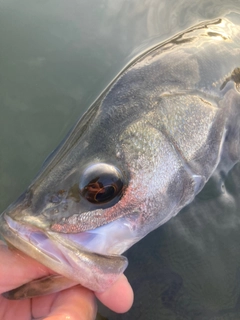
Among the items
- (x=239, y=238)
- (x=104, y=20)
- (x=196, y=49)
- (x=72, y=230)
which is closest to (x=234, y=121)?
(x=196, y=49)

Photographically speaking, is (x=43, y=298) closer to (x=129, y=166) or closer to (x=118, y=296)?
(x=118, y=296)

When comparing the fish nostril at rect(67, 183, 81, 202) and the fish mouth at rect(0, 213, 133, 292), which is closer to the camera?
the fish mouth at rect(0, 213, 133, 292)

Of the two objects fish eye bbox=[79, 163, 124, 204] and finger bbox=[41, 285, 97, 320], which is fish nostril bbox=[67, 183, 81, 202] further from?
finger bbox=[41, 285, 97, 320]

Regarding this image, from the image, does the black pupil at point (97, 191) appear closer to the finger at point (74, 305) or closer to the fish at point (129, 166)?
the fish at point (129, 166)

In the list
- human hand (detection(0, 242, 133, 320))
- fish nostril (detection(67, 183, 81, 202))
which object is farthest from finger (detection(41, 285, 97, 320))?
fish nostril (detection(67, 183, 81, 202))

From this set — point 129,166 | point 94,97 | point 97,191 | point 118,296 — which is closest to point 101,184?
point 97,191

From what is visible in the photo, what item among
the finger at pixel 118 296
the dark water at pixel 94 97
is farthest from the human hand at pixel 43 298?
the dark water at pixel 94 97
